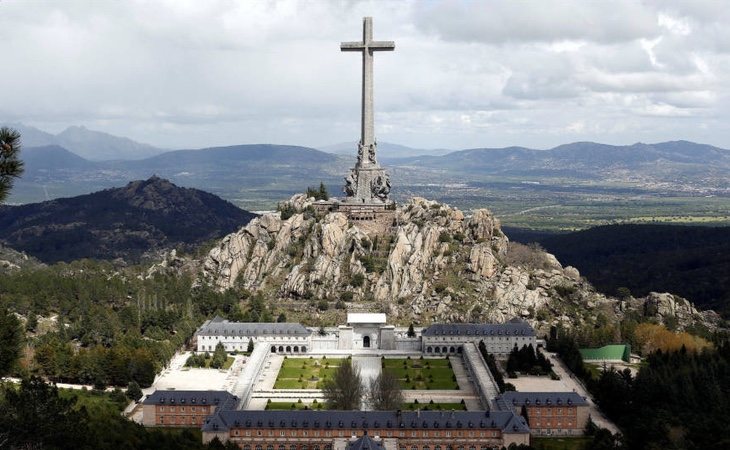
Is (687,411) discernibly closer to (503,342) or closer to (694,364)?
(694,364)

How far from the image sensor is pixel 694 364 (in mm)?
88312

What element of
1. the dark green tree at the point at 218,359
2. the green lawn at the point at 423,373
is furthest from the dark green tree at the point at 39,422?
the green lawn at the point at 423,373

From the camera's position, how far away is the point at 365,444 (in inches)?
2692

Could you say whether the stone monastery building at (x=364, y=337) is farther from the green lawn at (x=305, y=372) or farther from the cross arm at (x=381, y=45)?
the cross arm at (x=381, y=45)

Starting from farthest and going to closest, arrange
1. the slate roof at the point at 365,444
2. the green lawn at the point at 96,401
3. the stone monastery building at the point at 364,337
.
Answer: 1. the stone monastery building at the point at 364,337
2. the green lawn at the point at 96,401
3. the slate roof at the point at 365,444

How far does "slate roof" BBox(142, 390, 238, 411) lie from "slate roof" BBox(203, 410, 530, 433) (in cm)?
493

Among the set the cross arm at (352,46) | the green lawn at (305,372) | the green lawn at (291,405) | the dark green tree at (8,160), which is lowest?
the green lawn at (305,372)

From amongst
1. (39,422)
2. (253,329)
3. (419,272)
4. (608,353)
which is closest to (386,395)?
(253,329)

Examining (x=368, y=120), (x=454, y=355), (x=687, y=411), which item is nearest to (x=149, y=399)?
(x=454, y=355)

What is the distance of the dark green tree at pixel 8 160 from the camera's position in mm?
34875

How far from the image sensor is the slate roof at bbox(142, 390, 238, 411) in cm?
8125

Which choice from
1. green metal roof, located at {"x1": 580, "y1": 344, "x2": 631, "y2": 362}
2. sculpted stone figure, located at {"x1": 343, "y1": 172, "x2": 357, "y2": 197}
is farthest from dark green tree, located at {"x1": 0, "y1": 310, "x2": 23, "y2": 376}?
sculpted stone figure, located at {"x1": 343, "y1": 172, "x2": 357, "y2": 197}

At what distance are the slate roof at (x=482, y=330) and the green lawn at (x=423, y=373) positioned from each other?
3.77 m

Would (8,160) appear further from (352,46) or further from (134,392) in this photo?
(352,46)
